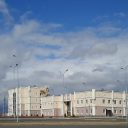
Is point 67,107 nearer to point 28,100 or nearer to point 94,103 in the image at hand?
point 94,103

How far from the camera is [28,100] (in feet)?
566

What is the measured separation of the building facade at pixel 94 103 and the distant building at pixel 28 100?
18.5 m

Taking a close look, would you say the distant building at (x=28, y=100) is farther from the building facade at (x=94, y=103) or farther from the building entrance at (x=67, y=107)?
the building entrance at (x=67, y=107)

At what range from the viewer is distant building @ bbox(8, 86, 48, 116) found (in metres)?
172

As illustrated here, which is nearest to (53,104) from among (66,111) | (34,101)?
(66,111)

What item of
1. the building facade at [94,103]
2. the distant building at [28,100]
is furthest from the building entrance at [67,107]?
the distant building at [28,100]

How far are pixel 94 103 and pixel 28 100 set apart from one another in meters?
44.1

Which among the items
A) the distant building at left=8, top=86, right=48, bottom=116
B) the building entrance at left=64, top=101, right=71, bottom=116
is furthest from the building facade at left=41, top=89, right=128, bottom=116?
the distant building at left=8, top=86, right=48, bottom=116

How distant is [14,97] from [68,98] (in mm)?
36199

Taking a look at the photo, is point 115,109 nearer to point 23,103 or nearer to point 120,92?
point 120,92

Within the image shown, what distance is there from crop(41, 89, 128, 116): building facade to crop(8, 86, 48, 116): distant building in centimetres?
1850

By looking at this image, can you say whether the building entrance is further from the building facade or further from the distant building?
the distant building

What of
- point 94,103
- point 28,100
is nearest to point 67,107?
point 94,103

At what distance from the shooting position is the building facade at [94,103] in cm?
13850
